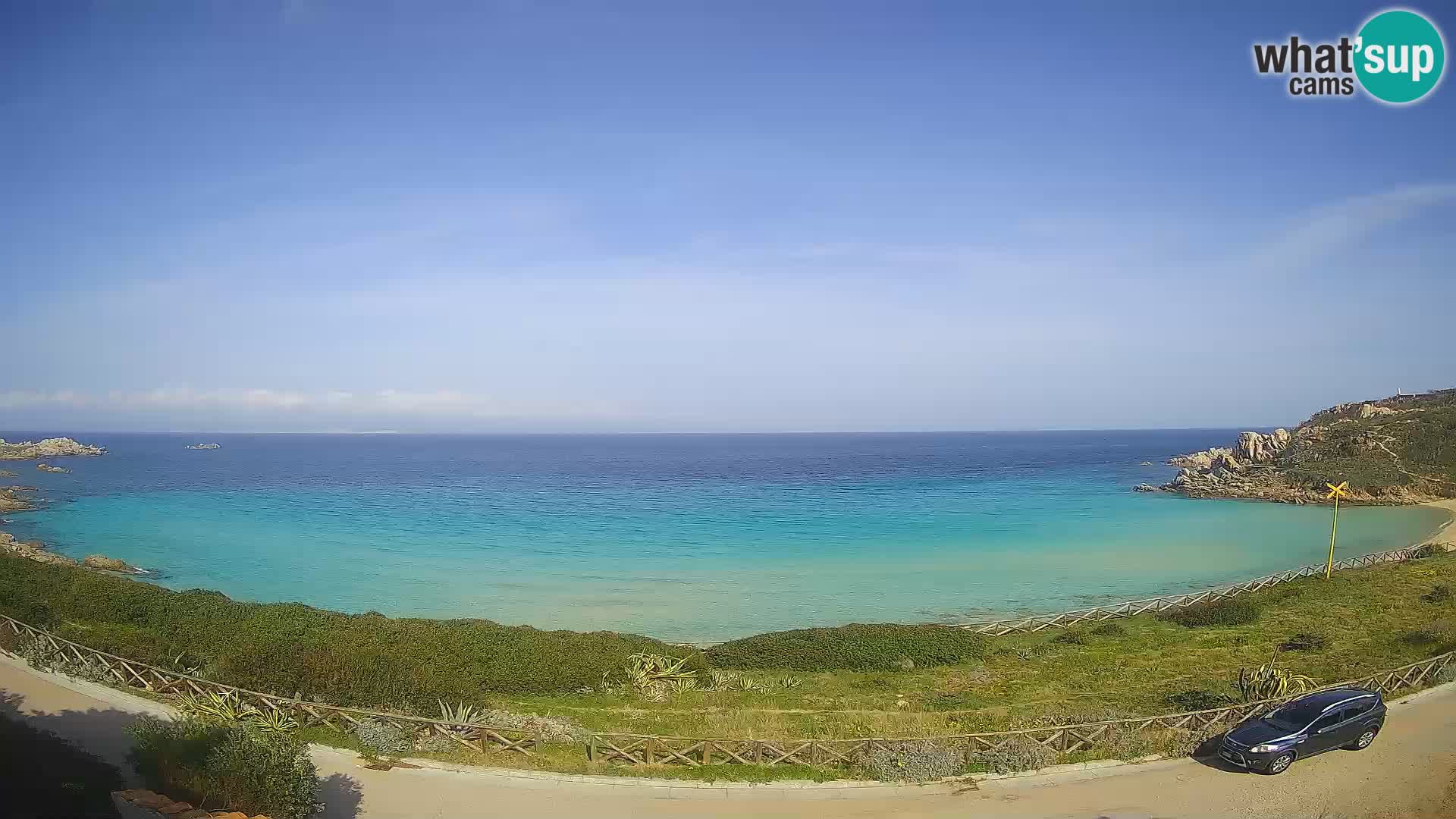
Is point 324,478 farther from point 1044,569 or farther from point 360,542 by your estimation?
point 1044,569

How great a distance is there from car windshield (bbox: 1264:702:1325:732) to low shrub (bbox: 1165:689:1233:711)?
261 cm

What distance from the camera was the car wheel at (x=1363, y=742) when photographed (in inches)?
669

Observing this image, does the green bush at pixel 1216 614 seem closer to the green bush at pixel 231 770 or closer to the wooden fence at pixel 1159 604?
the wooden fence at pixel 1159 604

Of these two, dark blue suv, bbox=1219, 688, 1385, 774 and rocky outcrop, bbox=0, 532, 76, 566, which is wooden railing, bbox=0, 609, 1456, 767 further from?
rocky outcrop, bbox=0, 532, 76, 566

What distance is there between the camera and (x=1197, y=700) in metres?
20.9

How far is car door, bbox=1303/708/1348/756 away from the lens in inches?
642

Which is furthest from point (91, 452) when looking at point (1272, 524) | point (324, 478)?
point (1272, 524)

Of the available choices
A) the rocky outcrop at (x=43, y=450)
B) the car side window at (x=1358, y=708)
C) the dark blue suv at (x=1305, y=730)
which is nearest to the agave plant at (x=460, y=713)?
the dark blue suv at (x=1305, y=730)

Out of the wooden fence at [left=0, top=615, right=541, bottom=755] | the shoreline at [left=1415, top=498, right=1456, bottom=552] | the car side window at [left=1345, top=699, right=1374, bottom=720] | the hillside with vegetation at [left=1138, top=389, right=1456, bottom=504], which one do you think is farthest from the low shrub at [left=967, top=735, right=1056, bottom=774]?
the hillside with vegetation at [left=1138, top=389, right=1456, bottom=504]

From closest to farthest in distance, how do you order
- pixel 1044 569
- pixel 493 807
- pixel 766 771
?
pixel 493 807 < pixel 766 771 < pixel 1044 569

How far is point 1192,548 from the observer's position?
55.6m

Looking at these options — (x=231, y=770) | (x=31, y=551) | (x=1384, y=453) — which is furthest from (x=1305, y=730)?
(x=1384, y=453)

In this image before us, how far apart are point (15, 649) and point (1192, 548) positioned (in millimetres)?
63620

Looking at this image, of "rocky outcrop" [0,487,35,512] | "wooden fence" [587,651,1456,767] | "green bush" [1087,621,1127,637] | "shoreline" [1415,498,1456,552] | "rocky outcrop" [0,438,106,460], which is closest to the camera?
"wooden fence" [587,651,1456,767]
